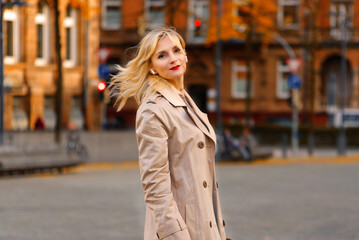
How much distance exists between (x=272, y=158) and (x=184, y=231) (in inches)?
1163

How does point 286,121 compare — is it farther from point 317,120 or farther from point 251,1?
point 251,1

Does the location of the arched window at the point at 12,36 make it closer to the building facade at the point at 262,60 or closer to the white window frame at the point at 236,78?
the building facade at the point at 262,60

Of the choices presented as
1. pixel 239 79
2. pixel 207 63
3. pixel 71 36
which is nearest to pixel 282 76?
pixel 239 79

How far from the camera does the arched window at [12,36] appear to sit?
34781 millimetres

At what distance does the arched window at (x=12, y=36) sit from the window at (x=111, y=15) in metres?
19.1

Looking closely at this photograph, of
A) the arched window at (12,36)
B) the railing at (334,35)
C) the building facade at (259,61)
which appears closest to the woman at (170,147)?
the arched window at (12,36)

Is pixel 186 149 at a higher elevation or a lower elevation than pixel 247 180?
higher

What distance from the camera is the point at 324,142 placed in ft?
145

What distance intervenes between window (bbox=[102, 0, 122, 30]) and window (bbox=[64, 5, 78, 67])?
621 inches

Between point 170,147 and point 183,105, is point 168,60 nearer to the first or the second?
point 183,105

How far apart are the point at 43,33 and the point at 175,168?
33366 mm

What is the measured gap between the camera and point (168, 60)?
4262mm

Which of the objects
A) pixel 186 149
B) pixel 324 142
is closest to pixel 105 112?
pixel 324 142

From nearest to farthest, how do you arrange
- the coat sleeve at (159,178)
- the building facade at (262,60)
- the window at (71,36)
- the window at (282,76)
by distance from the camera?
1. the coat sleeve at (159,178)
2. the window at (71,36)
3. the building facade at (262,60)
4. the window at (282,76)
